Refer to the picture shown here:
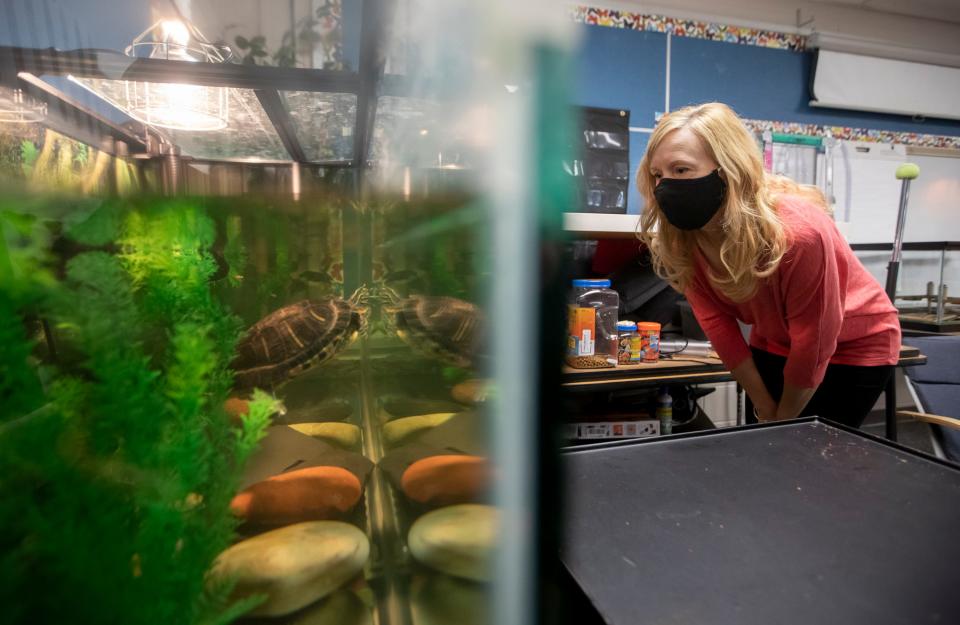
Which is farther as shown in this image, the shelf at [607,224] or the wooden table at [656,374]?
the shelf at [607,224]

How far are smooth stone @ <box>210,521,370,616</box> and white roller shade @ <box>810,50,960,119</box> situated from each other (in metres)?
3.62

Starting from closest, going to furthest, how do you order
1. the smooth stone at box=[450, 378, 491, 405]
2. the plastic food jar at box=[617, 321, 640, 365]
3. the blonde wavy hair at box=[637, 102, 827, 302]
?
the smooth stone at box=[450, 378, 491, 405], the blonde wavy hair at box=[637, 102, 827, 302], the plastic food jar at box=[617, 321, 640, 365]

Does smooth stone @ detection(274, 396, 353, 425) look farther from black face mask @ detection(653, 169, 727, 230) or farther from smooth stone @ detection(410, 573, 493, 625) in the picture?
black face mask @ detection(653, 169, 727, 230)

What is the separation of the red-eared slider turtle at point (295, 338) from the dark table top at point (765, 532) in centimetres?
14

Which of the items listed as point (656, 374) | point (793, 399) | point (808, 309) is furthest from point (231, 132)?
point (656, 374)

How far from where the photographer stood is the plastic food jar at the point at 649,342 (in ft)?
5.31

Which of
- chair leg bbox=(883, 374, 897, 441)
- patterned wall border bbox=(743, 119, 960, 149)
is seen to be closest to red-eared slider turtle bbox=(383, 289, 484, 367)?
chair leg bbox=(883, 374, 897, 441)

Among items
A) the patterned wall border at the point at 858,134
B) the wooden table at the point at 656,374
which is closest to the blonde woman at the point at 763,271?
the wooden table at the point at 656,374

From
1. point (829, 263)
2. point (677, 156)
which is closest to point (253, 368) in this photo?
point (677, 156)

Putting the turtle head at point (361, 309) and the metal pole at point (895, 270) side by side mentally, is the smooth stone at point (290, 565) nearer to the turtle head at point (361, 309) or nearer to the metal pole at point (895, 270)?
the turtle head at point (361, 309)

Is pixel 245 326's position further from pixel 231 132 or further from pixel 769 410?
pixel 769 410

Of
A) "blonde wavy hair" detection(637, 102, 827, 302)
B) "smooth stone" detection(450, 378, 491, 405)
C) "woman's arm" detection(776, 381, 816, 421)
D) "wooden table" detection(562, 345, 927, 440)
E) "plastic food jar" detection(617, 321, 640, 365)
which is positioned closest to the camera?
"smooth stone" detection(450, 378, 491, 405)

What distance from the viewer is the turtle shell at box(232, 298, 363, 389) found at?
0.25 meters

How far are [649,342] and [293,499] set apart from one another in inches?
59.6
